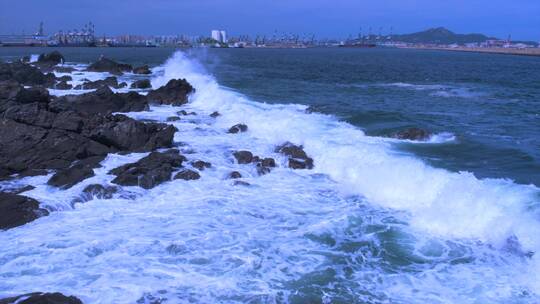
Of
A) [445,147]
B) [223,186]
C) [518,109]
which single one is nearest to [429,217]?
[223,186]

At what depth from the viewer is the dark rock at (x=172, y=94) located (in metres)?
29.6

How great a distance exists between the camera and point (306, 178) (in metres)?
15.6

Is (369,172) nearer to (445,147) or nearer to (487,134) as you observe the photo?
(445,147)

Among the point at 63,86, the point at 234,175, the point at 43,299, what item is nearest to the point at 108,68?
the point at 63,86

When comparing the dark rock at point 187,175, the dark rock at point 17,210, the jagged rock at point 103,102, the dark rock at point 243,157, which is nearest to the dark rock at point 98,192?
the dark rock at point 17,210

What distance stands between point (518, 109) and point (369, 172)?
17.5m

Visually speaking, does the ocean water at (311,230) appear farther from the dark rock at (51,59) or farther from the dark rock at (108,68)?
the dark rock at (51,59)

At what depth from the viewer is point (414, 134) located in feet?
65.5

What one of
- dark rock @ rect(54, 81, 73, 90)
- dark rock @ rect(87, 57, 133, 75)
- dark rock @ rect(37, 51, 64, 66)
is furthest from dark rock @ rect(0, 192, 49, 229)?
dark rock @ rect(37, 51, 64, 66)

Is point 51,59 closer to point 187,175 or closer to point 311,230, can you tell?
point 187,175

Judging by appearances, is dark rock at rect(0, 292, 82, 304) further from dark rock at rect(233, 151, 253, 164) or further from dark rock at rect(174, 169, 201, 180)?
dark rock at rect(233, 151, 253, 164)

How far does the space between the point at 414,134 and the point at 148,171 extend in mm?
10707

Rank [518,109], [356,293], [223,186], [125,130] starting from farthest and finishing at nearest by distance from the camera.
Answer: [518,109] → [125,130] → [223,186] → [356,293]

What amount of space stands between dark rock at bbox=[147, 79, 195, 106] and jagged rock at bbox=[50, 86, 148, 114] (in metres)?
1.92
